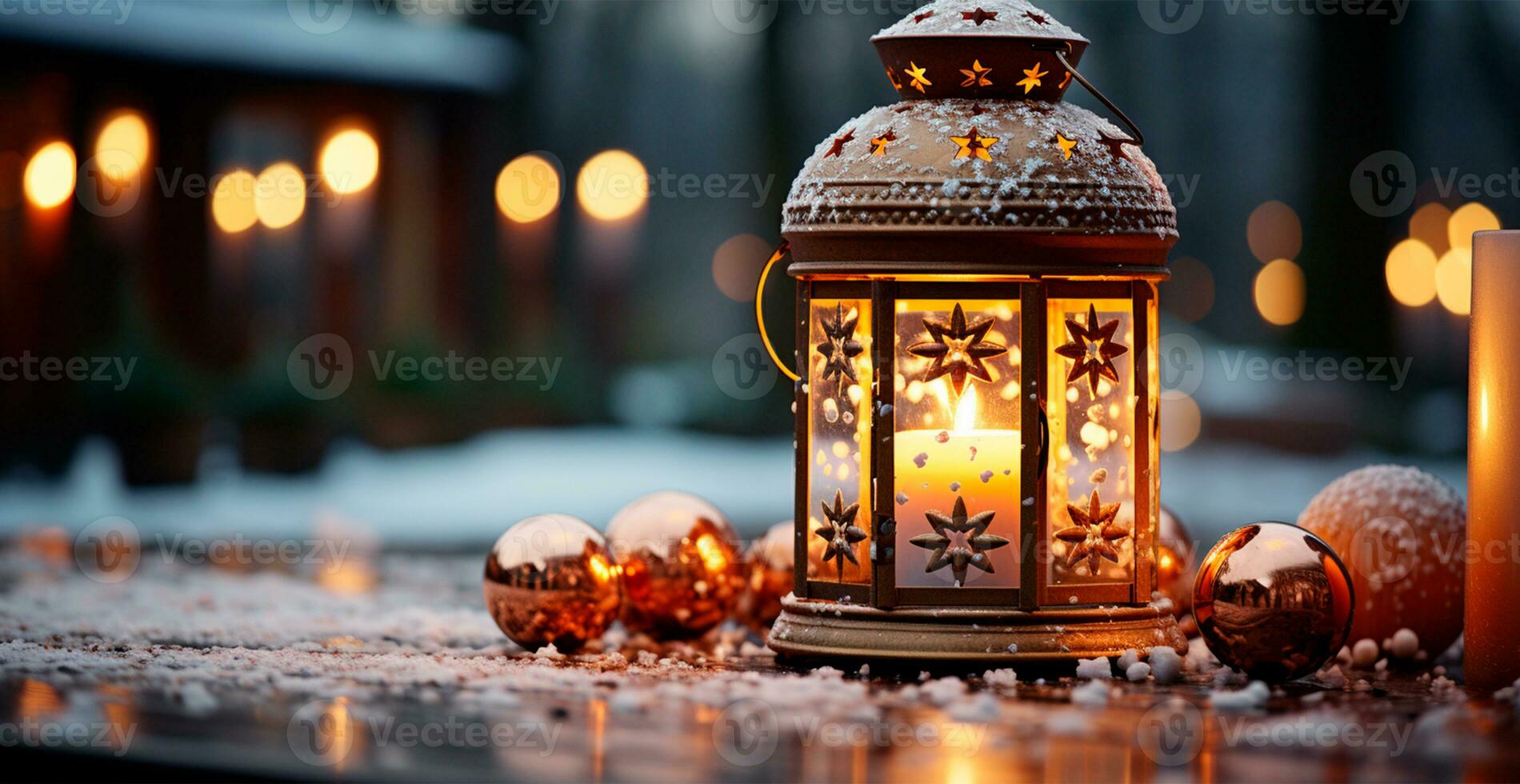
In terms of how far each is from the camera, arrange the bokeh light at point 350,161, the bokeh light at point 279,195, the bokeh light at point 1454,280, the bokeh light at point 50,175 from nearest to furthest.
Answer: the bokeh light at point 50,175
the bokeh light at point 279,195
the bokeh light at point 350,161
the bokeh light at point 1454,280

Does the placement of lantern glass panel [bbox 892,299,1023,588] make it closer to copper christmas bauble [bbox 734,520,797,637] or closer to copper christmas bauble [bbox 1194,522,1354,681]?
copper christmas bauble [bbox 1194,522,1354,681]

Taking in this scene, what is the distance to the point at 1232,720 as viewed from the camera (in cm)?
434

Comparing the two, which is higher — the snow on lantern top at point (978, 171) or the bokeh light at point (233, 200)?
the bokeh light at point (233, 200)

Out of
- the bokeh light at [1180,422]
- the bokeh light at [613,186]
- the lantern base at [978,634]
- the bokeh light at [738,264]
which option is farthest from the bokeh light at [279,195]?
the lantern base at [978,634]

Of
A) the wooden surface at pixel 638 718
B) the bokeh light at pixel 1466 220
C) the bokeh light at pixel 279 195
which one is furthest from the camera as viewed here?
the bokeh light at pixel 1466 220

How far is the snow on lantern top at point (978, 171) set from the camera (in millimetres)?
4965

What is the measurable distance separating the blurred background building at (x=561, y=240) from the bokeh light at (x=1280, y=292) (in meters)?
0.03

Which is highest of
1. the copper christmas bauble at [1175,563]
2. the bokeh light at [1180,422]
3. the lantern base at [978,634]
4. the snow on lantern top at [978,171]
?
the snow on lantern top at [978,171]

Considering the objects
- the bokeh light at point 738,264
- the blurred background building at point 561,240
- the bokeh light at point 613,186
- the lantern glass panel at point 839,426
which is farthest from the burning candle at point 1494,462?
the bokeh light at point 613,186

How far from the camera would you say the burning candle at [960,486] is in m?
5.05

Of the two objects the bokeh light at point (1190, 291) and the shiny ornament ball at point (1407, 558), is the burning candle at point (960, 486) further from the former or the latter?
the bokeh light at point (1190, 291)

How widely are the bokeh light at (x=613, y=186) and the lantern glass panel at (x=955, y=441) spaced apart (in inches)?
403

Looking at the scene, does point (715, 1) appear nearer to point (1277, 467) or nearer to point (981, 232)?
point (1277, 467)

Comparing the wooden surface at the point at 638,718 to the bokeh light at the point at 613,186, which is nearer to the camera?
the wooden surface at the point at 638,718
